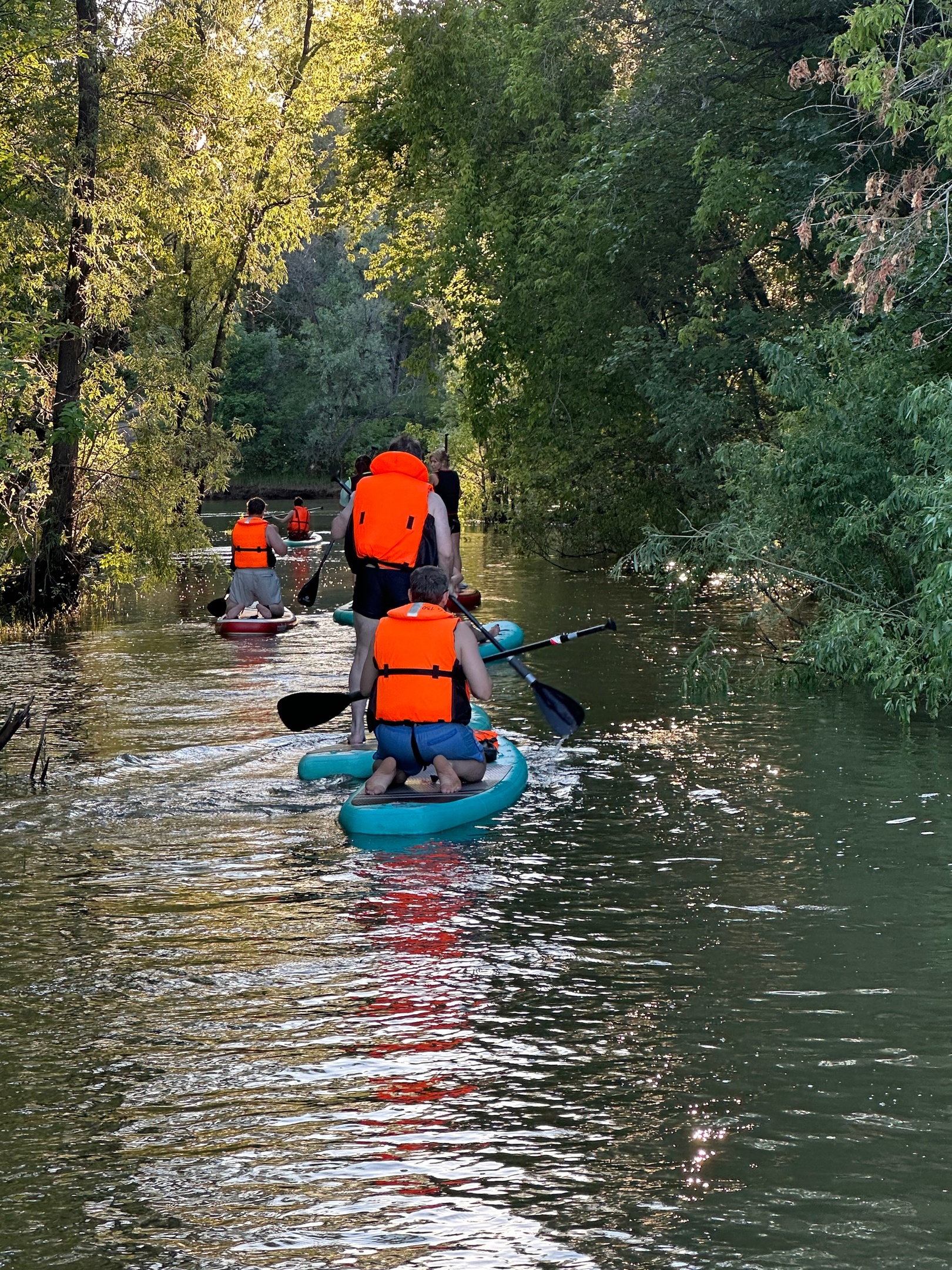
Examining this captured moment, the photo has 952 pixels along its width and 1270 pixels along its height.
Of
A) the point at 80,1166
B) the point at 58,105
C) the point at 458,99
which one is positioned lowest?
the point at 80,1166

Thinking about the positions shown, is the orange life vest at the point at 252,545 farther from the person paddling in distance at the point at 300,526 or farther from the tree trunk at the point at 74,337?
the person paddling in distance at the point at 300,526

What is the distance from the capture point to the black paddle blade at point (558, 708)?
11.2m

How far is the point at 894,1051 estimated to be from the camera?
5.89m

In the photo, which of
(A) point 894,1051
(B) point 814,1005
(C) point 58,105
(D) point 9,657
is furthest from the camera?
(C) point 58,105

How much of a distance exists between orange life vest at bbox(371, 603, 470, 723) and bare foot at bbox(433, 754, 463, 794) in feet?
0.79

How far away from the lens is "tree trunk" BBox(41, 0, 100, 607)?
19.8m

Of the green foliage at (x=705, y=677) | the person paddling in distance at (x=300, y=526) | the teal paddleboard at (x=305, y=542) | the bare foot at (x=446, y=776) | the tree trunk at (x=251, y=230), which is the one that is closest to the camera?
the bare foot at (x=446, y=776)

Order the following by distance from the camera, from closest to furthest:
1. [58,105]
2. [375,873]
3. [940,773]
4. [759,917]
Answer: [759,917]
[375,873]
[940,773]
[58,105]

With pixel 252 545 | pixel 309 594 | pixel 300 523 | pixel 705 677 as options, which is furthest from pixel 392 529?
pixel 300 523

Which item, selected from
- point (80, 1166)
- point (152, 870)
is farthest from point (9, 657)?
point (80, 1166)

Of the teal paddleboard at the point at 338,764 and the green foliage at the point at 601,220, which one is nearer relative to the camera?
the teal paddleboard at the point at 338,764

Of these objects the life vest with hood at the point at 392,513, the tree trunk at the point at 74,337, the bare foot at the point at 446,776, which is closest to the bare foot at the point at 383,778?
the bare foot at the point at 446,776

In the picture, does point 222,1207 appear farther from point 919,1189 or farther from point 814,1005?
point 814,1005

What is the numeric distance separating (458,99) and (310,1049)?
22.1m
